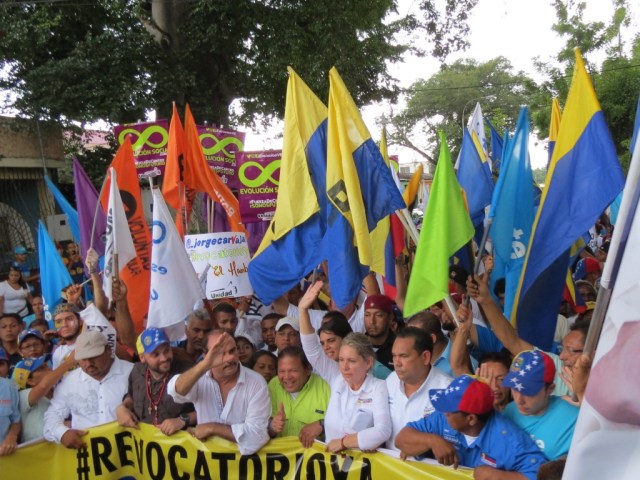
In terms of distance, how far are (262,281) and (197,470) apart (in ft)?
5.31

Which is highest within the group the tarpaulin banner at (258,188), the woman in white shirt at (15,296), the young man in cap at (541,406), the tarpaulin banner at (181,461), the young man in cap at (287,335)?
the tarpaulin banner at (258,188)

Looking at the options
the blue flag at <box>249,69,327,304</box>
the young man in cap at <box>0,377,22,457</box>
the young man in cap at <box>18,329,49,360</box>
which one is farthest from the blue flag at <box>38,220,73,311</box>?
the blue flag at <box>249,69,327,304</box>

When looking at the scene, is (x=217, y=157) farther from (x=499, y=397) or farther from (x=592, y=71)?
(x=592, y=71)

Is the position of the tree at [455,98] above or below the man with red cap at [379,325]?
above

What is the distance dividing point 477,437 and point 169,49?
1319 centimetres

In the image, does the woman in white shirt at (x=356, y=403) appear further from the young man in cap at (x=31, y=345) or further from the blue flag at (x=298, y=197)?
the young man in cap at (x=31, y=345)

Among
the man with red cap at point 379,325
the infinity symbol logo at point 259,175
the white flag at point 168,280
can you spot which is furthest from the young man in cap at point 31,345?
the infinity symbol logo at point 259,175

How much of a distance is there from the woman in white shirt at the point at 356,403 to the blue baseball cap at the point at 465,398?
2.18 ft

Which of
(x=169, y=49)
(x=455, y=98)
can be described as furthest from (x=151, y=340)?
(x=455, y=98)

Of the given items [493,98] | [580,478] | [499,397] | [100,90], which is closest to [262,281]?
[499,397]

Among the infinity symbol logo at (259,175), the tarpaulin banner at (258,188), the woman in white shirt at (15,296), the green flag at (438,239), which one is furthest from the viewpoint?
the woman in white shirt at (15,296)

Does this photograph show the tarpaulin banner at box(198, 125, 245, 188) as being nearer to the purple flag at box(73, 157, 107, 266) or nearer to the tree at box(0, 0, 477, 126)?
the purple flag at box(73, 157, 107, 266)

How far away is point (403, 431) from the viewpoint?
11.2ft

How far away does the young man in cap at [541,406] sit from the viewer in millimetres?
2998
